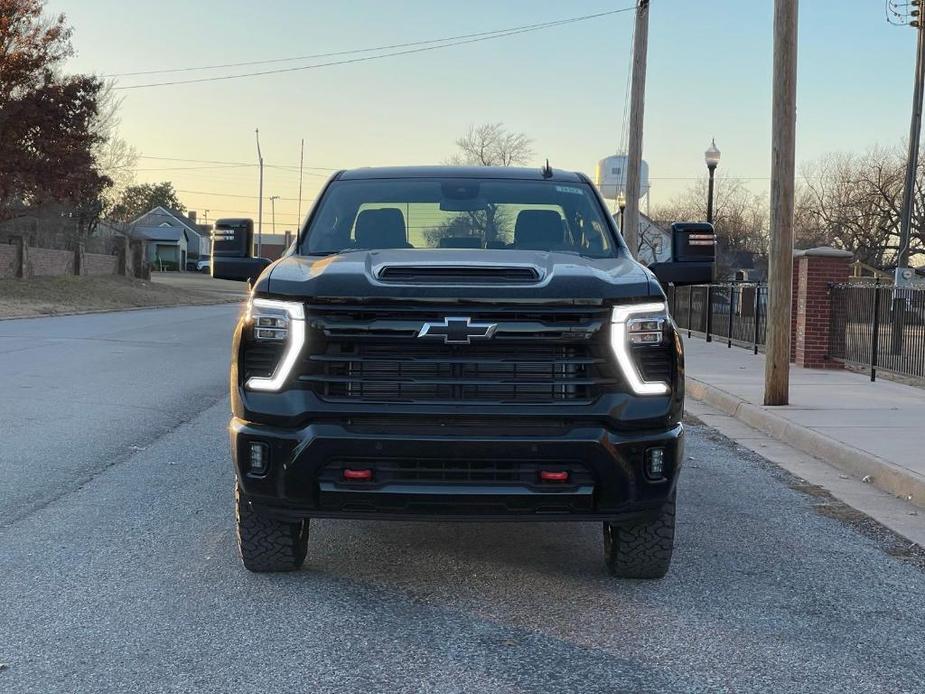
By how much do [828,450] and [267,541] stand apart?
5620 millimetres

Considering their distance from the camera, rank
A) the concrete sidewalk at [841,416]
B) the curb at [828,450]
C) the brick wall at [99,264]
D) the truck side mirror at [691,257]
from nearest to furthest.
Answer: the truck side mirror at [691,257] → the curb at [828,450] → the concrete sidewalk at [841,416] → the brick wall at [99,264]

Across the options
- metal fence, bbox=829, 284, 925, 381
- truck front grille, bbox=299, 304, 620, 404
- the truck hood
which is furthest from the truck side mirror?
metal fence, bbox=829, 284, 925, 381

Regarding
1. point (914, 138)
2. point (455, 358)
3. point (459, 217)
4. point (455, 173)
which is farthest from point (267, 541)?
point (914, 138)

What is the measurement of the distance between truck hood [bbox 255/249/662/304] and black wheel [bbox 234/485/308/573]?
104 cm

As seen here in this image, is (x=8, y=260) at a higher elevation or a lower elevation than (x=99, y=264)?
lower

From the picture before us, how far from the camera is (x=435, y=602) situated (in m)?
4.56

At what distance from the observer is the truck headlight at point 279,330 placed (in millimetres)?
4312

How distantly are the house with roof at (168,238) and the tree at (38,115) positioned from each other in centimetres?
6027

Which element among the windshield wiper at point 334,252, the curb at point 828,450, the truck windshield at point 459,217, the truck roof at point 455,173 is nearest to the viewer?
the windshield wiper at point 334,252

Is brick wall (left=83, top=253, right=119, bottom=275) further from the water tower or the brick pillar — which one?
the brick pillar

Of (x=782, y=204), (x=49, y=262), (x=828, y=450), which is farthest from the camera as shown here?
(x=49, y=262)

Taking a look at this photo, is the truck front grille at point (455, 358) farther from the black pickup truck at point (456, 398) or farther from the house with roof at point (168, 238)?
the house with roof at point (168, 238)

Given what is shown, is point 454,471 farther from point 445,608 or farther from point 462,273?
point 462,273

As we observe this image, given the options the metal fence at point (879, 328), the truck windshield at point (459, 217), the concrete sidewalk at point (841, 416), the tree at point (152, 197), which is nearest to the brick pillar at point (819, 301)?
the metal fence at point (879, 328)
